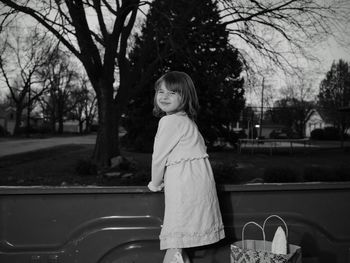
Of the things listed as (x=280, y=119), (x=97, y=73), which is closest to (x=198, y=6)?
(x=97, y=73)

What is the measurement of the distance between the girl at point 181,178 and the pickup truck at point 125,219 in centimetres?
13

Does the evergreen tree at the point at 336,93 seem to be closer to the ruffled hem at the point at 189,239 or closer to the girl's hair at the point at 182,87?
the girl's hair at the point at 182,87

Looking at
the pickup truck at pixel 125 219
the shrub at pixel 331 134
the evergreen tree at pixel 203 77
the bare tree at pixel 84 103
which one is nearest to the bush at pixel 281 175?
the evergreen tree at pixel 203 77

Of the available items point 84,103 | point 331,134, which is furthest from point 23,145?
point 84,103

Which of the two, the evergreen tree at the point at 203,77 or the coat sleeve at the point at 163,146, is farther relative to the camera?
the evergreen tree at the point at 203,77

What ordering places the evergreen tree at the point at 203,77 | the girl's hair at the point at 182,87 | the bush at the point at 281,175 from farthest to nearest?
the evergreen tree at the point at 203,77 → the bush at the point at 281,175 → the girl's hair at the point at 182,87

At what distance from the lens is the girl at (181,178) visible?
7.33ft

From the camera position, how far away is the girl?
2.23 meters

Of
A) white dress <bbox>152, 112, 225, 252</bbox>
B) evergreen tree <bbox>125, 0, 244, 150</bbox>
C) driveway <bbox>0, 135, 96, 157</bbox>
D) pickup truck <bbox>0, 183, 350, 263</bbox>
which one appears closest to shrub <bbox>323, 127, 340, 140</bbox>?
evergreen tree <bbox>125, 0, 244, 150</bbox>

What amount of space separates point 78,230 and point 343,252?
1.73 metres

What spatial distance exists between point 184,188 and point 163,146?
0.95 feet

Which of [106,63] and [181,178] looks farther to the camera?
[106,63]

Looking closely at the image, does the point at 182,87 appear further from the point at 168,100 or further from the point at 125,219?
the point at 125,219

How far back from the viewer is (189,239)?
2.24 m
